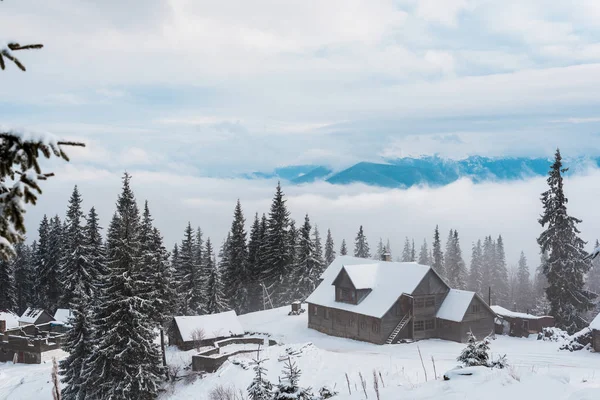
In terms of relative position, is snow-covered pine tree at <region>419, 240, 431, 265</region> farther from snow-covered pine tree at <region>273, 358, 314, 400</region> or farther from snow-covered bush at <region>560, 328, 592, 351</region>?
snow-covered pine tree at <region>273, 358, 314, 400</region>

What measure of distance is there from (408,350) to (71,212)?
4996 centimetres

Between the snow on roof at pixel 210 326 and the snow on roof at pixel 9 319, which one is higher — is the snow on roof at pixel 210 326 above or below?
above

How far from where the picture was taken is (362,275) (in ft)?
174

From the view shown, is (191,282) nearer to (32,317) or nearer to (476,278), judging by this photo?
(32,317)

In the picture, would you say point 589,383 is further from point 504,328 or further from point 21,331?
point 21,331

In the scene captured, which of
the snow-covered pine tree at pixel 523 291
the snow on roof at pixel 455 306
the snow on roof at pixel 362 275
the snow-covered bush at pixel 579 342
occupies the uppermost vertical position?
the snow on roof at pixel 362 275

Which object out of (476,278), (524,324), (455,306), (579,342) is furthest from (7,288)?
(476,278)

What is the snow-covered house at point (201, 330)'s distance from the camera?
166ft

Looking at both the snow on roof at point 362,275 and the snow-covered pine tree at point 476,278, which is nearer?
the snow on roof at point 362,275

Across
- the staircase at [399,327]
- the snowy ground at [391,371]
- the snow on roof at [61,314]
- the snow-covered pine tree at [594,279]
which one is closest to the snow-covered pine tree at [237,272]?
the snowy ground at [391,371]

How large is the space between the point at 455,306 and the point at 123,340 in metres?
33.3

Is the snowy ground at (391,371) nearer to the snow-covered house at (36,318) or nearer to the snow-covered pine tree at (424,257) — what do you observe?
the snow-covered house at (36,318)

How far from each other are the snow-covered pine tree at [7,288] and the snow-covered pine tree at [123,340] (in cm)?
5092

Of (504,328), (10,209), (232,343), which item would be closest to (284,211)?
(232,343)
